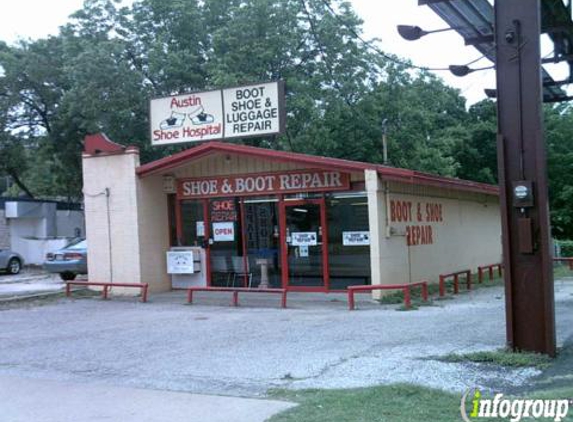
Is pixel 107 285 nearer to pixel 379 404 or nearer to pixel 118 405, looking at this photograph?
pixel 118 405

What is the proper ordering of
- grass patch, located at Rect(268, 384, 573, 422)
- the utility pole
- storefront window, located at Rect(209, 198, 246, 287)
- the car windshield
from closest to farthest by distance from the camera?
1. grass patch, located at Rect(268, 384, 573, 422)
2. storefront window, located at Rect(209, 198, 246, 287)
3. the car windshield
4. the utility pole

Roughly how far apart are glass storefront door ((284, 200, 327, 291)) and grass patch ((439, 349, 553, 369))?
25.0 feet

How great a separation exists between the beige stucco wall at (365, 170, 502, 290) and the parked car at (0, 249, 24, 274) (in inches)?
613

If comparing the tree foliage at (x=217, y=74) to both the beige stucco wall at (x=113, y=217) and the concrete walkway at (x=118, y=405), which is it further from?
the concrete walkway at (x=118, y=405)

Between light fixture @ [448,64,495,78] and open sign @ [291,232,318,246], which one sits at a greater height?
light fixture @ [448,64,495,78]

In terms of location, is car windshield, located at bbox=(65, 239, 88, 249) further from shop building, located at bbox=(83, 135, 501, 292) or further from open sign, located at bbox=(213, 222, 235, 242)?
open sign, located at bbox=(213, 222, 235, 242)

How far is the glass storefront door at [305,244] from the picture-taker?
1583 cm

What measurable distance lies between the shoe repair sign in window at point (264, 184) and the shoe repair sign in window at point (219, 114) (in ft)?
3.72

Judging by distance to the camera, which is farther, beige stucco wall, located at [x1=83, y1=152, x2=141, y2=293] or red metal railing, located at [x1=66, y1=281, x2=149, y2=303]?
beige stucco wall, located at [x1=83, y1=152, x2=141, y2=293]

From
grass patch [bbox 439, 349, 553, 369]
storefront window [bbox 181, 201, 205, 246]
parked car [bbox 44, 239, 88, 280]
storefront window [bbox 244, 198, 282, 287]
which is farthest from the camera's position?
parked car [bbox 44, 239, 88, 280]

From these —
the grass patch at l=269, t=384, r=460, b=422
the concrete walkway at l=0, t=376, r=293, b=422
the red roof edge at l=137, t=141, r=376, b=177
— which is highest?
the red roof edge at l=137, t=141, r=376, b=177

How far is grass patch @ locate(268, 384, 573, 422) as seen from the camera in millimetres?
5777

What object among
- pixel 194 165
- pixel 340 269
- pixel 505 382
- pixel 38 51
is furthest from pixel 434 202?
pixel 38 51
